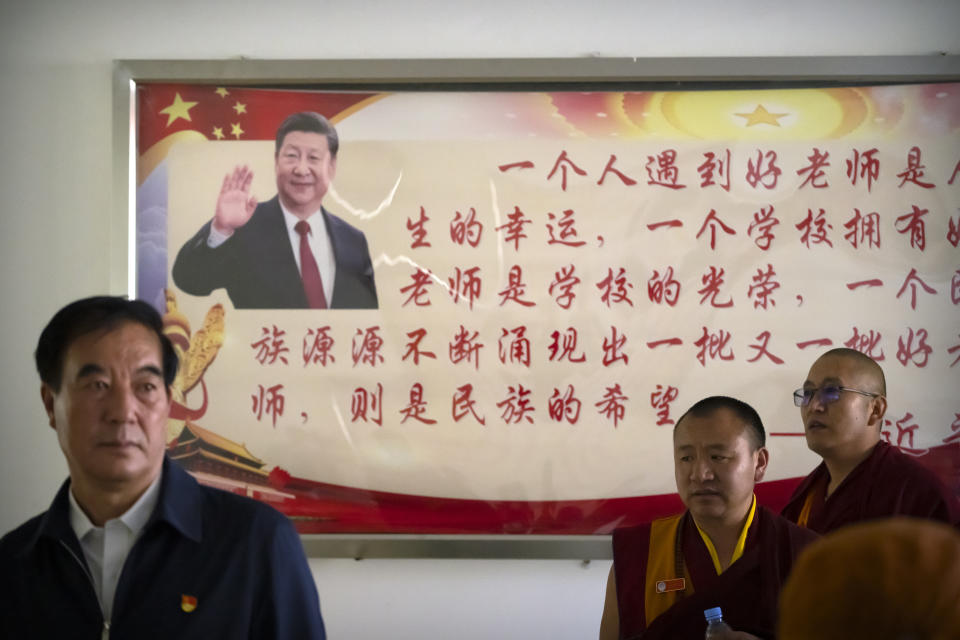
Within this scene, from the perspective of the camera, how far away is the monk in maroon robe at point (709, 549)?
1.80 metres

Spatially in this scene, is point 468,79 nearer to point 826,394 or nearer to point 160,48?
point 160,48

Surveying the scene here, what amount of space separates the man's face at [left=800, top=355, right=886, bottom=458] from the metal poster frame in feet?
2.02

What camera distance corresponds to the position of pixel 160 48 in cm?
252

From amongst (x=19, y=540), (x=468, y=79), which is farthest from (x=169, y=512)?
(x=468, y=79)

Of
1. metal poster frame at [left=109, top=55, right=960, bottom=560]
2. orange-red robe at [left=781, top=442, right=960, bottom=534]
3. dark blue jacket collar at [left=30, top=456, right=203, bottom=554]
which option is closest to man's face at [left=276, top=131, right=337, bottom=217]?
metal poster frame at [left=109, top=55, right=960, bottom=560]

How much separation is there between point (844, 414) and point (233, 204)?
1.65m

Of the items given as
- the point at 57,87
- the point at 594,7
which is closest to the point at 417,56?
the point at 594,7

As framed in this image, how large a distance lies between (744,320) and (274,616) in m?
1.61

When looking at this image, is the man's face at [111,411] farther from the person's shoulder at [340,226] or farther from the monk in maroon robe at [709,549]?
the person's shoulder at [340,226]

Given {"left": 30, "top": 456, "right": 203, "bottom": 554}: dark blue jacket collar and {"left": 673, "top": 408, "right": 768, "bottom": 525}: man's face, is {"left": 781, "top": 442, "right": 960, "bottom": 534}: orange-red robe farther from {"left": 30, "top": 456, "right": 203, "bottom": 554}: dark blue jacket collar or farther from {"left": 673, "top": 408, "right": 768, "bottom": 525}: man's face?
{"left": 30, "top": 456, "right": 203, "bottom": 554}: dark blue jacket collar

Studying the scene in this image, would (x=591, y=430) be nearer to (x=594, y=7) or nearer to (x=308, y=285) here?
(x=308, y=285)

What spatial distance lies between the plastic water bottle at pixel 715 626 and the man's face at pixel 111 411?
105 cm

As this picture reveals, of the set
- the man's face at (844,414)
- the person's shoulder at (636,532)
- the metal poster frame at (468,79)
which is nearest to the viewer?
the person's shoulder at (636,532)

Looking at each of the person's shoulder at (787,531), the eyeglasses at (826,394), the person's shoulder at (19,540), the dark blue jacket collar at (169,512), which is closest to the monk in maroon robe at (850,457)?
the eyeglasses at (826,394)
